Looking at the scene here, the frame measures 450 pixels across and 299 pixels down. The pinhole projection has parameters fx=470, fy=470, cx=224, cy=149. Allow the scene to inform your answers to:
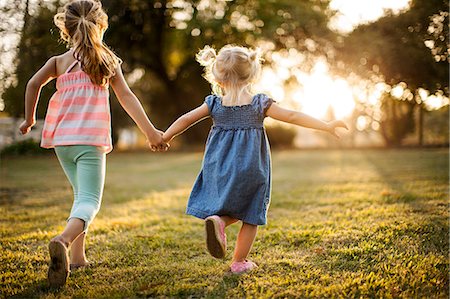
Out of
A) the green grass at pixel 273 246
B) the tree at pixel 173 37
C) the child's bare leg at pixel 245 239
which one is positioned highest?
the tree at pixel 173 37

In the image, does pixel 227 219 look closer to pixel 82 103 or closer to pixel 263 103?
pixel 263 103

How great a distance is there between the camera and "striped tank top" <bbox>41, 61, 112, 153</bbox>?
3.02 metres

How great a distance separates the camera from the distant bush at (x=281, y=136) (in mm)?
19594

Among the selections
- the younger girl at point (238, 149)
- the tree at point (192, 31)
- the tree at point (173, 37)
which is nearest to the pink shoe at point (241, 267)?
the younger girl at point (238, 149)

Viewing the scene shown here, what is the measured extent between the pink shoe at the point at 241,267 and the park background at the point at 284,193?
9cm

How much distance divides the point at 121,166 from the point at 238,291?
10.7 m

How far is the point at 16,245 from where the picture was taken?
397cm

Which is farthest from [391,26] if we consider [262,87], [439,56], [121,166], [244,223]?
[262,87]

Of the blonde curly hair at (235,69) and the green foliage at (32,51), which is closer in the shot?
the blonde curly hair at (235,69)

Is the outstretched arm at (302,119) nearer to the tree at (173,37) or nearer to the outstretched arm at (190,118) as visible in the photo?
the outstretched arm at (190,118)

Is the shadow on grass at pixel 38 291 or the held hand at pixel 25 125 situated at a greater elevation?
the held hand at pixel 25 125

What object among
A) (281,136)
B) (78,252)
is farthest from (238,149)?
(281,136)

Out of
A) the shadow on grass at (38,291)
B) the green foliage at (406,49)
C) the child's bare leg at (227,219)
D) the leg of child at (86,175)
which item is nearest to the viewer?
the shadow on grass at (38,291)

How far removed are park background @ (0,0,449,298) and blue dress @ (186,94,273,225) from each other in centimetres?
42
